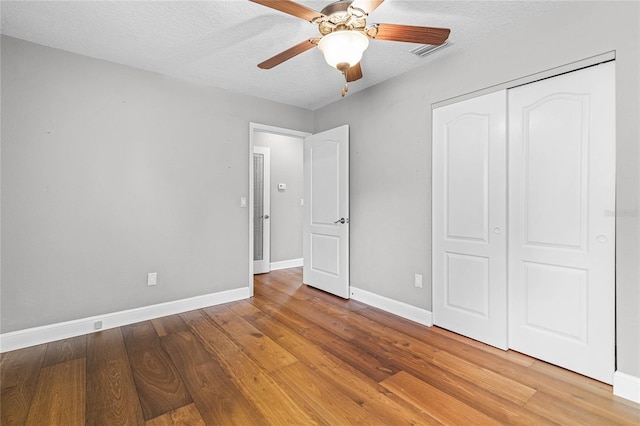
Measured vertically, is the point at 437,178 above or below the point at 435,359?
above

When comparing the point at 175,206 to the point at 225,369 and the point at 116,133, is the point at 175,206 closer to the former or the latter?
the point at 116,133

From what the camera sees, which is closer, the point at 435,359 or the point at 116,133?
the point at 435,359

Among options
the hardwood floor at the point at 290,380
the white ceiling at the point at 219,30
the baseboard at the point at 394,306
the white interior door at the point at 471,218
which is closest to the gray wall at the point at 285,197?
the baseboard at the point at 394,306

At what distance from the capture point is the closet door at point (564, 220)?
196 cm

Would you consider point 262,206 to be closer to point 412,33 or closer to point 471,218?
point 471,218

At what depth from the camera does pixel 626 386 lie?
1814 mm

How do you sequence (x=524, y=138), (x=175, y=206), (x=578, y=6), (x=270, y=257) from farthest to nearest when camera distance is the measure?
(x=270, y=257) → (x=175, y=206) → (x=524, y=138) → (x=578, y=6)

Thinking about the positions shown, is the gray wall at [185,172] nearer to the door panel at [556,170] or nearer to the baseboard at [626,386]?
the baseboard at [626,386]

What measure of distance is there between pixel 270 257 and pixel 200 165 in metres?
2.43

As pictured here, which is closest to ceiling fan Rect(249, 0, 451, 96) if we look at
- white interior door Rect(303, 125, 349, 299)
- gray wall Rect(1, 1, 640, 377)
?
gray wall Rect(1, 1, 640, 377)

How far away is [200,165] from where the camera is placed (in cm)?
344

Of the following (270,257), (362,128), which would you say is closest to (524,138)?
(362,128)

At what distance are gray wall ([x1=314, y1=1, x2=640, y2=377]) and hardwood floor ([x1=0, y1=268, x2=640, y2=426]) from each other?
51cm

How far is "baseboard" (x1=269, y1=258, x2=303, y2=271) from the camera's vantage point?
543 cm
